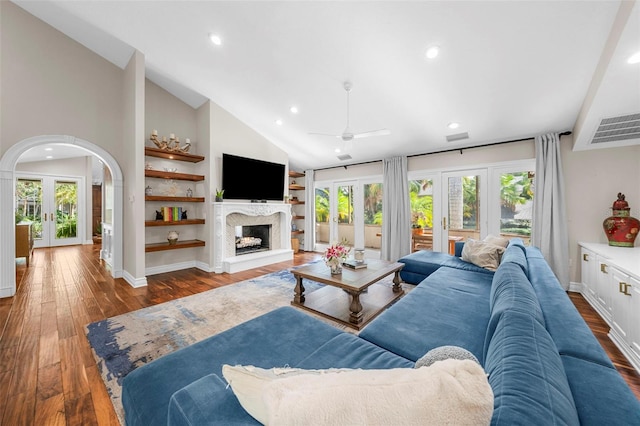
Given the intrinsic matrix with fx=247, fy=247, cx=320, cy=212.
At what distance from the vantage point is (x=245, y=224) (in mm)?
5227

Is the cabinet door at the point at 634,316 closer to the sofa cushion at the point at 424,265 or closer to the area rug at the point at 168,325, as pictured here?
the sofa cushion at the point at 424,265

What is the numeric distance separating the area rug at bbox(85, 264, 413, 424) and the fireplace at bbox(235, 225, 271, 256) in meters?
1.68

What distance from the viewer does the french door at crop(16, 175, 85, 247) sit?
274 inches

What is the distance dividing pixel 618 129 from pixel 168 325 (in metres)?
5.57

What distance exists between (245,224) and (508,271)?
4.54 meters

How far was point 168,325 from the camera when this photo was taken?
2.50 metres

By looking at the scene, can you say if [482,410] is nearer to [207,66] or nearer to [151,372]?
[151,372]

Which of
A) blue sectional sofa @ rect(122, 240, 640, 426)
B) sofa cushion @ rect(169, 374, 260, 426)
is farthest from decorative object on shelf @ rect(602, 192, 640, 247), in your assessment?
sofa cushion @ rect(169, 374, 260, 426)

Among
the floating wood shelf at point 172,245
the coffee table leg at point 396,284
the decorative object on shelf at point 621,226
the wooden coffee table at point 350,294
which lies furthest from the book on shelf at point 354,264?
the decorative object on shelf at point 621,226

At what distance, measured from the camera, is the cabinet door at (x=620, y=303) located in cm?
213

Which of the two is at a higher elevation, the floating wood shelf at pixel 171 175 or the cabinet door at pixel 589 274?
the floating wood shelf at pixel 171 175

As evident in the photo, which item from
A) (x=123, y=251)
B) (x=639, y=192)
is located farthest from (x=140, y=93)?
(x=639, y=192)

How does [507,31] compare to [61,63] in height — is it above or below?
below

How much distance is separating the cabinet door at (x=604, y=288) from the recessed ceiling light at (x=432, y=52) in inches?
112
